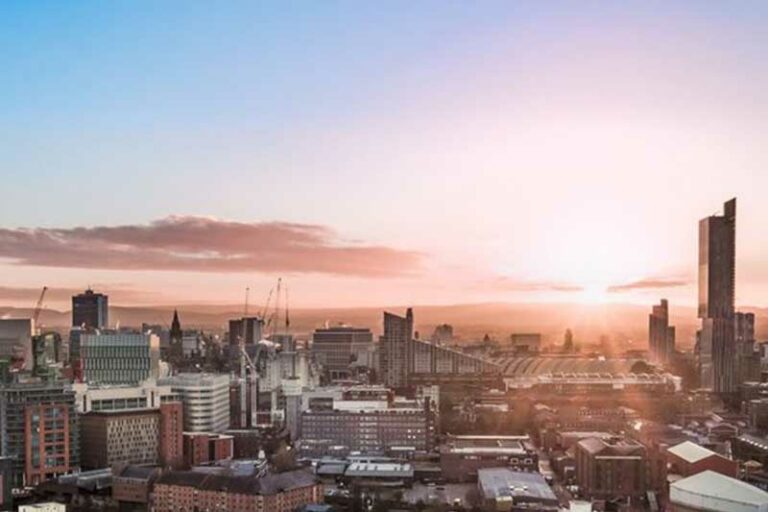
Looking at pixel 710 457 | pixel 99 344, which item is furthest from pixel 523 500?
pixel 99 344

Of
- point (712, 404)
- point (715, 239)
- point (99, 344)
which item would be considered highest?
point (715, 239)

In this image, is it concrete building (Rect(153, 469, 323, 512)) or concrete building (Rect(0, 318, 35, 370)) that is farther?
concrete building (Rect(0, 318, 35, 370))

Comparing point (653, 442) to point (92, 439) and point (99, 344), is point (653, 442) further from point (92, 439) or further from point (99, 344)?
Result: point (99, 344)

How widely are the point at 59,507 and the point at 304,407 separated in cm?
968

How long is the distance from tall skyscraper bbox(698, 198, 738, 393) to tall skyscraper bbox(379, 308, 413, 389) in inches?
375

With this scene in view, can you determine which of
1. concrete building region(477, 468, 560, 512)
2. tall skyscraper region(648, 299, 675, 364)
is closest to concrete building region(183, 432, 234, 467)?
concrete building region(477, 468, 560, 512)

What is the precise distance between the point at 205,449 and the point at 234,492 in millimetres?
4105

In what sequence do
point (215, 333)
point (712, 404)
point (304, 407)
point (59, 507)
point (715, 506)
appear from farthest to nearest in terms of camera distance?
point (215, 333), point (712, 404), point (304, 407), point (715, 506), point (59, 507)

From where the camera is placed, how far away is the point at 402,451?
58.4 ft

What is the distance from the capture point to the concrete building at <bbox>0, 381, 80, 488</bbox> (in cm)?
1495

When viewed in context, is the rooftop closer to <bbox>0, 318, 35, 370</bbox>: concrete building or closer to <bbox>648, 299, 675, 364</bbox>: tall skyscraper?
<bbox>0, 318, 35, 370</bbox>: concrete building

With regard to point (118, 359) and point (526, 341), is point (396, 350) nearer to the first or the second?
point (118, 359)

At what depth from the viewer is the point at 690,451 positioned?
51.3 feet

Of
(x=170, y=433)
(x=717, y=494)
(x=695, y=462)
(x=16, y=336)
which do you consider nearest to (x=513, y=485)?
(x=717, y=494)
